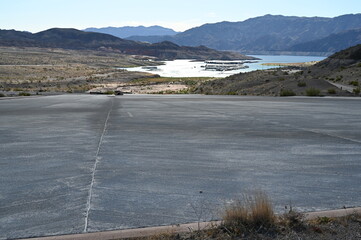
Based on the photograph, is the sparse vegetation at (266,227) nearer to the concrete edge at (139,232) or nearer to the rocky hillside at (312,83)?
the concrete edge at (139,232)

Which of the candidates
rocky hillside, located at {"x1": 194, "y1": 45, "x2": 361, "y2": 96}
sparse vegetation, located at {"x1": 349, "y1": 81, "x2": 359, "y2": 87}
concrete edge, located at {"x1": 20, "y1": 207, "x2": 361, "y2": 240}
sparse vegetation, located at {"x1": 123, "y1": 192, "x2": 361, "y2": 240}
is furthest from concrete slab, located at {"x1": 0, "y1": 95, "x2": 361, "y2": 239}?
sparse vegetation, located at {"x1": 349, "y1": 81, "x2": 359, "y2": 87}

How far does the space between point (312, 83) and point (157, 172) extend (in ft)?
140

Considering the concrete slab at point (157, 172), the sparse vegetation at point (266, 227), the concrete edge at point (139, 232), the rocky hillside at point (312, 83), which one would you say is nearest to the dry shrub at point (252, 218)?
the sparse vegetation at point (266, 227)

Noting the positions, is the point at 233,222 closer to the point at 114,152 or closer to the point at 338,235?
the point at 338,235

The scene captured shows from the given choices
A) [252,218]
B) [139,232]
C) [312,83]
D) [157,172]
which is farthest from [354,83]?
[139,232]

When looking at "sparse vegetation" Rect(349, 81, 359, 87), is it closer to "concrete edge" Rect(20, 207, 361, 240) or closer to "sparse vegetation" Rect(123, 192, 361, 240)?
"sparse vegetation" Rect(123, 192, 361, 240)

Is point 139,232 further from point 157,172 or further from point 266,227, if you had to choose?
point 157,172

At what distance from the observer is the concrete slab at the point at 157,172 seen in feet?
19.0

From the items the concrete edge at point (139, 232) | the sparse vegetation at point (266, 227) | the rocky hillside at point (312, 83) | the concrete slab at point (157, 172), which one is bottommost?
the rocky hillside at point (312, 83)

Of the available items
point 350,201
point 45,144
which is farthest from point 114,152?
point 350,201

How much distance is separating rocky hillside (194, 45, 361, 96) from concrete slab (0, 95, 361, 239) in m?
29.4

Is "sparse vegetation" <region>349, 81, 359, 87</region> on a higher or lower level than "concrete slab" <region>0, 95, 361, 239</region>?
lower

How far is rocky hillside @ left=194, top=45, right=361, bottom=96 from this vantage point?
4270 centimetres

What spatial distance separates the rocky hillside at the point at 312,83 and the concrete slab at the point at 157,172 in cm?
2938
